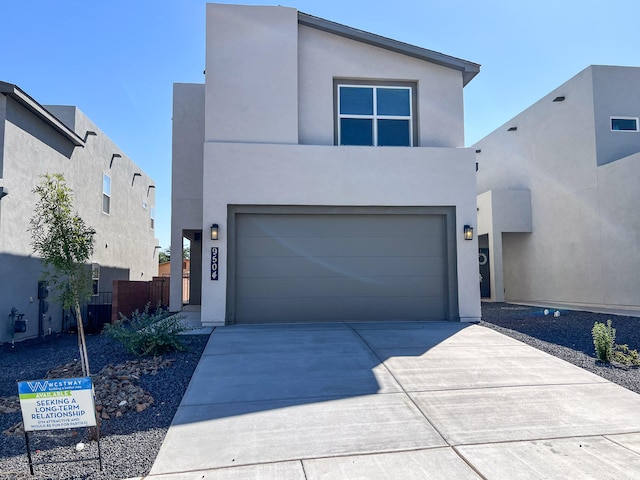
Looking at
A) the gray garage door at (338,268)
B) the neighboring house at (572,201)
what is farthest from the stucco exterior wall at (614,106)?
the gray garage door at (338,268)

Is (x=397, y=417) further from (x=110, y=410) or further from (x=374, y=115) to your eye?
(x=374, y=115)

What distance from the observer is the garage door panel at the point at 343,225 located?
991 cm

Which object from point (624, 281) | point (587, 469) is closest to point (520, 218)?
point (624, 281)

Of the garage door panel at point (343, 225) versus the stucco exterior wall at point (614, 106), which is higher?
the stucco exterior wall at point (614, 106)

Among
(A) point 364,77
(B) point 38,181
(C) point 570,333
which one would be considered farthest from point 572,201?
(B) point 38,181

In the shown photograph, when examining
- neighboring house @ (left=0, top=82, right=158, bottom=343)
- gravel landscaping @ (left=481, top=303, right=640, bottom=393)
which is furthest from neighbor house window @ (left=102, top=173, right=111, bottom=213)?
gravel landscaping @ (left=481, top=303, right=640, bottom=393)

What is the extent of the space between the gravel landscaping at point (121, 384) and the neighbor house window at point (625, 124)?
716 centimetres

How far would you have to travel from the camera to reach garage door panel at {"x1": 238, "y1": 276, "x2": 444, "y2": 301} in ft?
32.1

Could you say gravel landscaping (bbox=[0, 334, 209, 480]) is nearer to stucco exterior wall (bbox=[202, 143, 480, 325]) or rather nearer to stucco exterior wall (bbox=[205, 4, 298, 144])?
stucco exterior wall (bbox=[202, 143, 480, 325])

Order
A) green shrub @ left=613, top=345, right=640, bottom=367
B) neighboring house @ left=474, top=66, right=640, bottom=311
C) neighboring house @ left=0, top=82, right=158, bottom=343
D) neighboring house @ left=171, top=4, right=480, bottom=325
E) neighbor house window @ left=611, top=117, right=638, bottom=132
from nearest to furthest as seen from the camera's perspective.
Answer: green shrub @ left=613, top=345, right=640, bottom=367 → neighboring house @ left=0, top=82, right=158, bottom=343 → neighboring house @ left=171, top=4, right=480, bottom=325 → neighboring house @ left=474, top=66, right=640, bottom=311 → neighbor house window @ left=611, top=117, right=638, bottom=132

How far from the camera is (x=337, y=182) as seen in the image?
9.92 m

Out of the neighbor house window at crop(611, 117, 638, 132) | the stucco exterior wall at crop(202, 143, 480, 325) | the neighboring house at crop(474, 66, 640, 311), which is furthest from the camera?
the neighbor house window at crop(611, 117, 638, 132)

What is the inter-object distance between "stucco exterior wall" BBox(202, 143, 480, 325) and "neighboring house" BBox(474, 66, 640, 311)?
22.0ft

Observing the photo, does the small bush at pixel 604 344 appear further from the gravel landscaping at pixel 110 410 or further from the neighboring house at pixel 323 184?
the gravel landscaping at pixel 110 410
